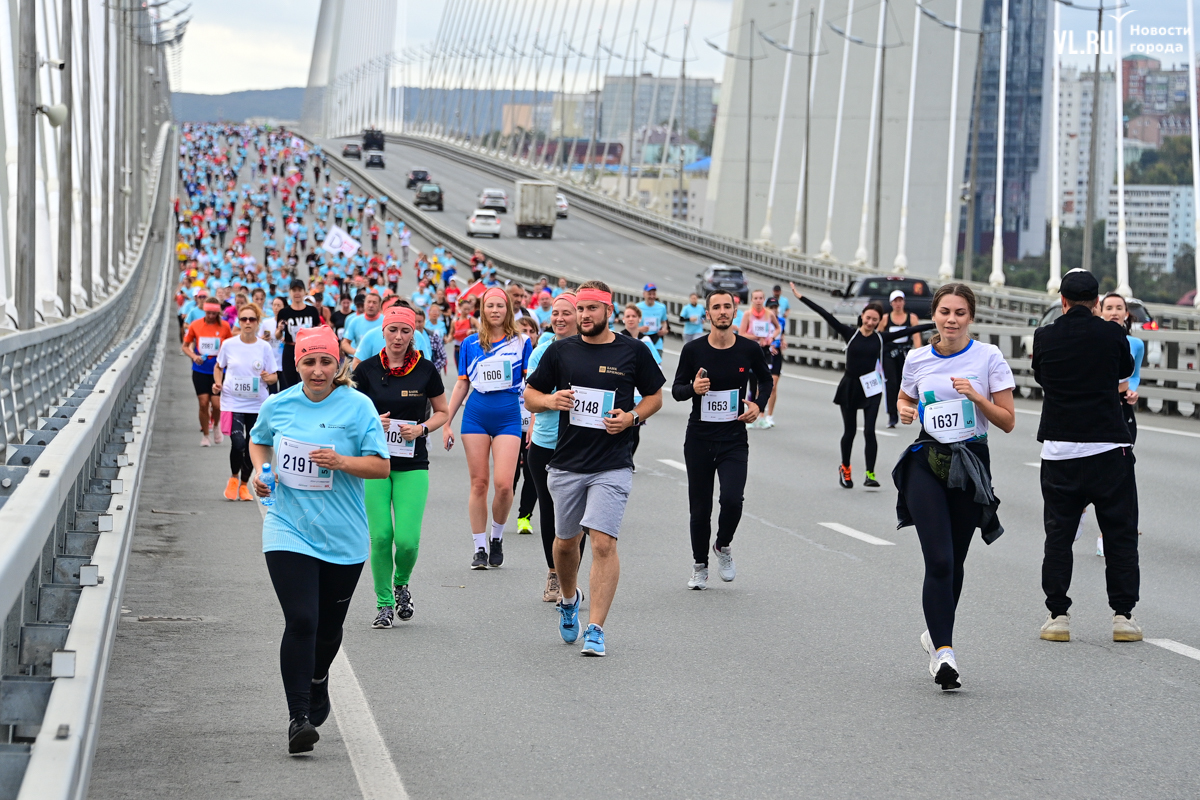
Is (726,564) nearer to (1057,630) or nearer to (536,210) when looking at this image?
(1057,630)

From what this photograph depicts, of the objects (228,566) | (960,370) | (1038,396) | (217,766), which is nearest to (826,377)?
(1038,396)

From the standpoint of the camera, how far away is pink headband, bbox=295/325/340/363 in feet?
21.9

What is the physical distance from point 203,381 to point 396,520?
1102cm

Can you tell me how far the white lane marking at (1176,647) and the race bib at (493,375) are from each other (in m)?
4.41

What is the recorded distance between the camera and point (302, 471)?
6586mm

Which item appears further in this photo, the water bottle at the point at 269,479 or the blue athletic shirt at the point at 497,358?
the blue athletic shirt at the point at 497,358

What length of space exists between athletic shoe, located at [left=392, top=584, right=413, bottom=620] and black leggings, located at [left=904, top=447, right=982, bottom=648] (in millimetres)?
2765

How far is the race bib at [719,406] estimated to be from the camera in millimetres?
10500

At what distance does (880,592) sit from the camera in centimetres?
1045

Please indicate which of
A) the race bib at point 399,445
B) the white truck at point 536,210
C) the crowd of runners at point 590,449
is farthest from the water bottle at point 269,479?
the white truck at point 536,210

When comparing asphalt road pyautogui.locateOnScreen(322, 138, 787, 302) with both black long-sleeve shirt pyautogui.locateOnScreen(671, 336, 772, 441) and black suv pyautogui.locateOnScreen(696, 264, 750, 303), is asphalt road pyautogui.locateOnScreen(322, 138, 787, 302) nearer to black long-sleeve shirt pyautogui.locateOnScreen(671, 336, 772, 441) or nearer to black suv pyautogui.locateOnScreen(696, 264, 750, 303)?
black suv pyautogui.locateOnScreen(696, 264, 750, 303)

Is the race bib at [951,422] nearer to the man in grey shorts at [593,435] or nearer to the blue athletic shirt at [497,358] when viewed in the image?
the man in grey shorts at [593,435]

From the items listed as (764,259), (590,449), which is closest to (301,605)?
(590,449)

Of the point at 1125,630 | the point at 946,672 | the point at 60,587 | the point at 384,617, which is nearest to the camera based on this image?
the point at 60,587
